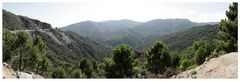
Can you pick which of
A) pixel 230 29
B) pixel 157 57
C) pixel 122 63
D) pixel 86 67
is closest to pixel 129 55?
pixel 122 63

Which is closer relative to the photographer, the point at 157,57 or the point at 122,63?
the point at 122,63

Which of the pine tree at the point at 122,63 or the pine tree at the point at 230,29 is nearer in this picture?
the pine tree at the point at 230,29

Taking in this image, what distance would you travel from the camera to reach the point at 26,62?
44719 millimetres

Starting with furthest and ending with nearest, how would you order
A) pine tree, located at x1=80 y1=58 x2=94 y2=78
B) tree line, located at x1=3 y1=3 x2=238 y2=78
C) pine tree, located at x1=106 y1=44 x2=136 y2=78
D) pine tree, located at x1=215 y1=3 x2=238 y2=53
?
pine tree, located at x1=80 y1=58 x2=94 y2=78
pine tree, located at x1=106 y1=44 x2=136 y2=78
tree line, located at x1=3 y1=3 x2=238 y2=78
pine tree, located at x1=215 y1=3 x2=238 y2=53

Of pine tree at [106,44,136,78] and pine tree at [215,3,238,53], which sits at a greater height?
pine tree at [215,3,238,53]

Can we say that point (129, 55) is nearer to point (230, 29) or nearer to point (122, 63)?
point (122, 63)

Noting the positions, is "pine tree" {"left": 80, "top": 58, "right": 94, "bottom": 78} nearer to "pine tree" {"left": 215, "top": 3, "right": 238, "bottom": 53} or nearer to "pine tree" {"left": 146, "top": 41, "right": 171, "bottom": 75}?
"pine tree" {"left": 146, "top": 41, "right": 171, "bottom": 75}

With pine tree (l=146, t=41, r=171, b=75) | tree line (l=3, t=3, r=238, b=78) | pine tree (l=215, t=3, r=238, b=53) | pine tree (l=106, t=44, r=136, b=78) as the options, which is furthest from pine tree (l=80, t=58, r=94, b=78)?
pine tree (l=215, t=3, r=238, b=53)

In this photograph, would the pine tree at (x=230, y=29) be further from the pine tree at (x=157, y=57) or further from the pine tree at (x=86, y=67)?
the pine tree at (x=86, y=67)

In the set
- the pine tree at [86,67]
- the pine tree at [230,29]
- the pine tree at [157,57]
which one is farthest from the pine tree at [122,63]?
the pine tree at [86,67]

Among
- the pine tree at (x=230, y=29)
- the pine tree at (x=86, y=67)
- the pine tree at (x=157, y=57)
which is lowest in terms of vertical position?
the pine tree at (x=86, y=67)

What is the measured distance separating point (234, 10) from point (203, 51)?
1557 cm

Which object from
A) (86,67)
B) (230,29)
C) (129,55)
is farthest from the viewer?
(86,67)

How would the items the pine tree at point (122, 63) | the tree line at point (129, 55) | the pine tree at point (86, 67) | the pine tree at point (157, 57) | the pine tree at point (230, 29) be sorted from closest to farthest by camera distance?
the pine tree at point (230, 29)
the tree line at point (129, 55)
the pine tree at point (122, 63)
the pine tree at point (157, 57)
the pine tree at point (86, 67)
